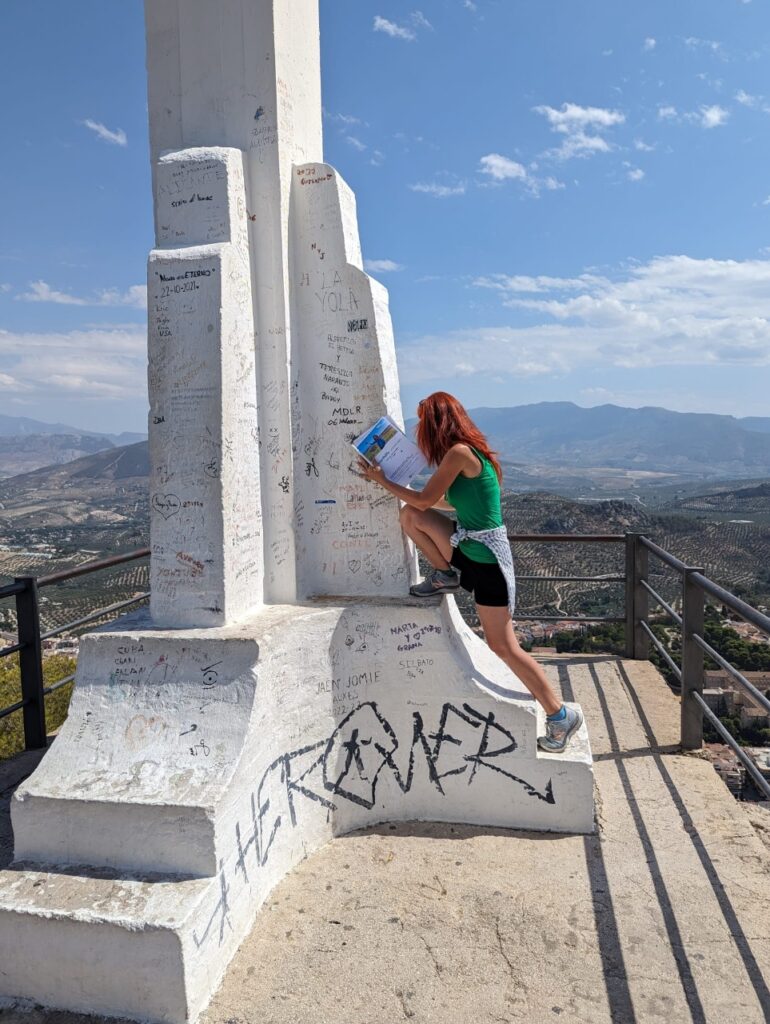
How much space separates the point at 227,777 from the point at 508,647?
1.53m

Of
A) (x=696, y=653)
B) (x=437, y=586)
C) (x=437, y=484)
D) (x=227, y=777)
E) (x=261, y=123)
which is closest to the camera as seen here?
(x=227, y=777)

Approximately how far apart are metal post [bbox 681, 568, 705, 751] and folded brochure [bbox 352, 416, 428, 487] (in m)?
1.93

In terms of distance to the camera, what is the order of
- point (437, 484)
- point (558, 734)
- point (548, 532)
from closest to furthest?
point (437, 484), point (558, 734), point (548, 532)

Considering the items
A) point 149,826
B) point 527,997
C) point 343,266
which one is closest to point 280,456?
point 343,266

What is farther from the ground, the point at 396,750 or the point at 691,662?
the point at 691,662

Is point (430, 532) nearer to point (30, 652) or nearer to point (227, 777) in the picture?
point (227, 777)

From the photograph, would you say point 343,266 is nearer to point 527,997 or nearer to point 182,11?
point 182,11

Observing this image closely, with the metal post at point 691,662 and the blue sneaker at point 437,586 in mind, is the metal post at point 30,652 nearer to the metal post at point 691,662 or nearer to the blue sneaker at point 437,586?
the blue sneaker at point 437,586

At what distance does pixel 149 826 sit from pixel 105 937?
1.29 ft

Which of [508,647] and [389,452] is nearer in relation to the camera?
[508,647]

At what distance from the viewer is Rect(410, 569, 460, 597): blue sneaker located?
4.00 meters

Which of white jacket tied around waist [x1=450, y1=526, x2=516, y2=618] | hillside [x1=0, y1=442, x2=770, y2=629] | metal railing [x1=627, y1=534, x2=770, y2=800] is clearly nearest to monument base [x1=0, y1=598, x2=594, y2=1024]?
white jacket tied around waist [x1=450, y1=526, x2=516, y2=618]

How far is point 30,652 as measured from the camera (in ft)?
15.6

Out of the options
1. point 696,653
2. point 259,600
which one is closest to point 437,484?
point 259,600
